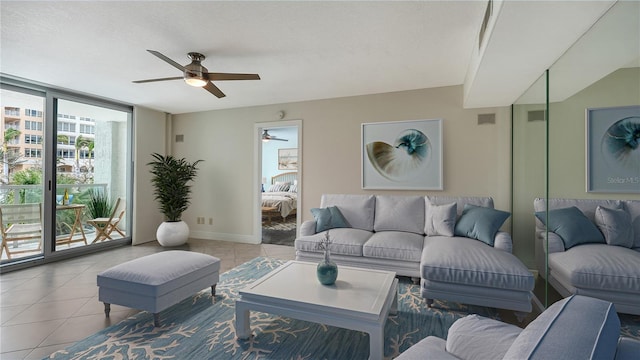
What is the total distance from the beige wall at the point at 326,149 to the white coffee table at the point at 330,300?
2.27 m

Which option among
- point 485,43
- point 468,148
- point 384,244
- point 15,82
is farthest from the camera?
point 468,148

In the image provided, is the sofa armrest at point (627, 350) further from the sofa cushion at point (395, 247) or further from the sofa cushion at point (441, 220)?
the sofa cushion at point (441, 220)

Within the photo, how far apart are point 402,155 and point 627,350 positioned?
3509 mm

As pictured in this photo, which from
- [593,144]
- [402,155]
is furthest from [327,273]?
[402,155]

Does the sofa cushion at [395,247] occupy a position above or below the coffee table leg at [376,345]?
above

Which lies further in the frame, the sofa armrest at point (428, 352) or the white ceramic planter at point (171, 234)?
the white ceramic planter at point (171, 234)

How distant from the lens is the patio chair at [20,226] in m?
3.65

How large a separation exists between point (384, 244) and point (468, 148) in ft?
6.24

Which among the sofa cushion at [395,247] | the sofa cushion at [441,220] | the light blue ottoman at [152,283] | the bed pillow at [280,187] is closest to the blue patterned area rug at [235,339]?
the light blue ottoman at [152,283]

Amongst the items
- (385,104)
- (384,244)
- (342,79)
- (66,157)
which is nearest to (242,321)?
(384,244)

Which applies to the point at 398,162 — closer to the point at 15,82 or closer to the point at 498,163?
the point at 498,163

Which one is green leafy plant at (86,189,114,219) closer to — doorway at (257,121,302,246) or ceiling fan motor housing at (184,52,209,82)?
doorway at (257,121,302,246)

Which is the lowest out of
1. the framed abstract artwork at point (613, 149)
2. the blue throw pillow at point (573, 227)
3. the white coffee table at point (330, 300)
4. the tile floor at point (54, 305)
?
the tile floor at point (54, 305)

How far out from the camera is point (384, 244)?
125 inches
